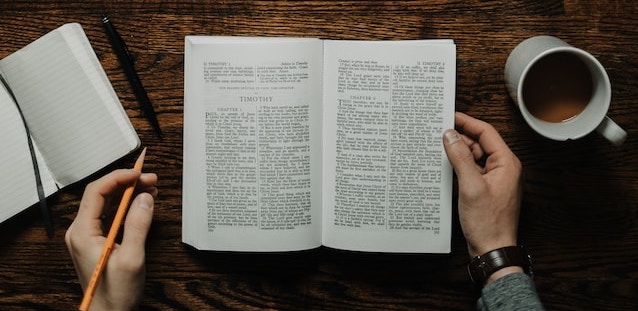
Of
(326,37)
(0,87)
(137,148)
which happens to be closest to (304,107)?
(326,37)

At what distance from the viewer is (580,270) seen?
85 cm

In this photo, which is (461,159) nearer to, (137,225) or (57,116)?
(137,225)

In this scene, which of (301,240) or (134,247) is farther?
(301,240)

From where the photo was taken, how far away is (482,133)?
0.79 m

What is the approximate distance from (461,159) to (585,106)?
0.59 feet

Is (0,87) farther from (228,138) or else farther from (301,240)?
(301,240)

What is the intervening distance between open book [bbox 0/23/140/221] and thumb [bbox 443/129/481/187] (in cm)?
46

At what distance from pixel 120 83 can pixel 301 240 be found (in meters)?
0.36

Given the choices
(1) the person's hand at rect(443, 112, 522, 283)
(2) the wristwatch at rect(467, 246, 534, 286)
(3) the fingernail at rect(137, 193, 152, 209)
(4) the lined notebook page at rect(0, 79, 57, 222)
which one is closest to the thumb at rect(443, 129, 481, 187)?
(1) the person's hand at rect(443, 112, 522, 283)

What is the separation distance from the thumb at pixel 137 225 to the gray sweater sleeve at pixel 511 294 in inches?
18.2

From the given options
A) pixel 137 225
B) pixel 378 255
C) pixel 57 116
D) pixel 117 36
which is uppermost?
pixel 117 36

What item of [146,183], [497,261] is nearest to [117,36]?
[146,183]

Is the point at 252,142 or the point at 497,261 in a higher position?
the point at 252,142

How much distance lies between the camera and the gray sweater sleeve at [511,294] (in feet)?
2.34
